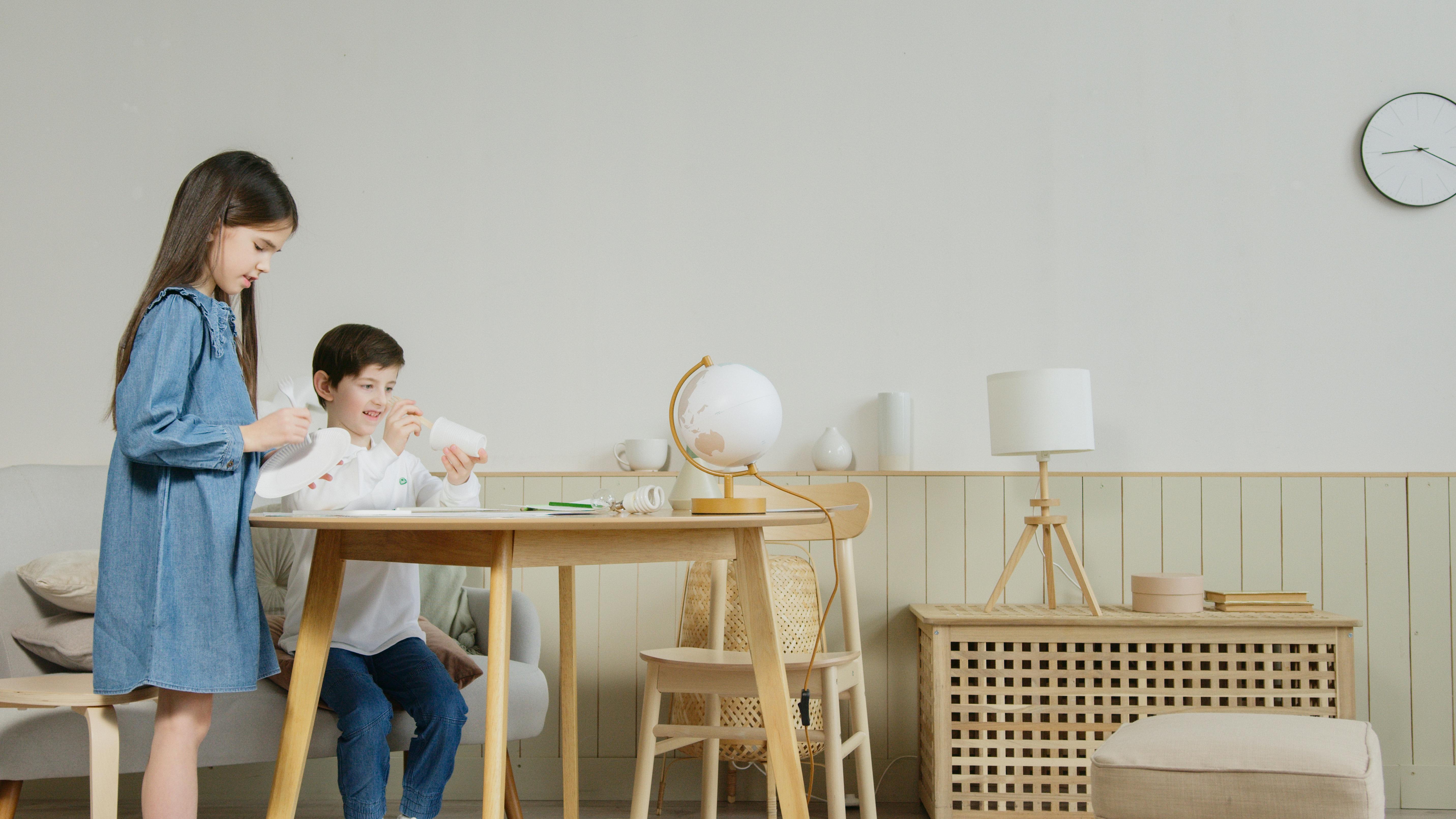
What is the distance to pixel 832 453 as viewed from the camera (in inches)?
95.7

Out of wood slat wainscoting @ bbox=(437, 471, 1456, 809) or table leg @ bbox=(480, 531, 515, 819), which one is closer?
table leg @ bbox=(480, 531, 515, 819)

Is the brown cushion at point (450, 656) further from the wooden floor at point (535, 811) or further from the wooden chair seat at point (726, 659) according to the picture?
the wooden floor at point (535, 811)

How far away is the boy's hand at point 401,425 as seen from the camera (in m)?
1.73

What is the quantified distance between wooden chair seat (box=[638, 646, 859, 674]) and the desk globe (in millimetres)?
467

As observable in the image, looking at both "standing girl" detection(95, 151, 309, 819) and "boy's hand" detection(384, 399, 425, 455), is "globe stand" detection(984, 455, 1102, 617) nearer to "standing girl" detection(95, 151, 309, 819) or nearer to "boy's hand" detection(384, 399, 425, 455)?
"boy's hand" detection(384, 399, 425, 455)

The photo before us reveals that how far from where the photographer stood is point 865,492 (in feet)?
5.89

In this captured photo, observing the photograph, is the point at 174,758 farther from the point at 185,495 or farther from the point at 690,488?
the point at 690,488

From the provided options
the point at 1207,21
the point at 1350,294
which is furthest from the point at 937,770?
the point at 1207,21

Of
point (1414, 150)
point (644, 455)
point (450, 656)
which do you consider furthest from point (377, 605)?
point (1414, 150)

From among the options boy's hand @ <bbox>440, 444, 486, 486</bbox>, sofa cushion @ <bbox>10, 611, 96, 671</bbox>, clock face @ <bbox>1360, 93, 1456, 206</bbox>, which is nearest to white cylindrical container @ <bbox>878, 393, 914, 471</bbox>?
boy's hand @ <bbox>440, 444, 486, 486</bbox>

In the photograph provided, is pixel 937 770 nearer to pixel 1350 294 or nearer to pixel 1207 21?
pixel 1350 294

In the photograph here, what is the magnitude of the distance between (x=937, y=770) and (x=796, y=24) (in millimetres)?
1902

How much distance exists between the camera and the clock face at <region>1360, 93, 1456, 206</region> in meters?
2.51

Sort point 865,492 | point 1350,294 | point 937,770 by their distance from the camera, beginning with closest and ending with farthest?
point 865,492, point 937,770, point 1350,294
